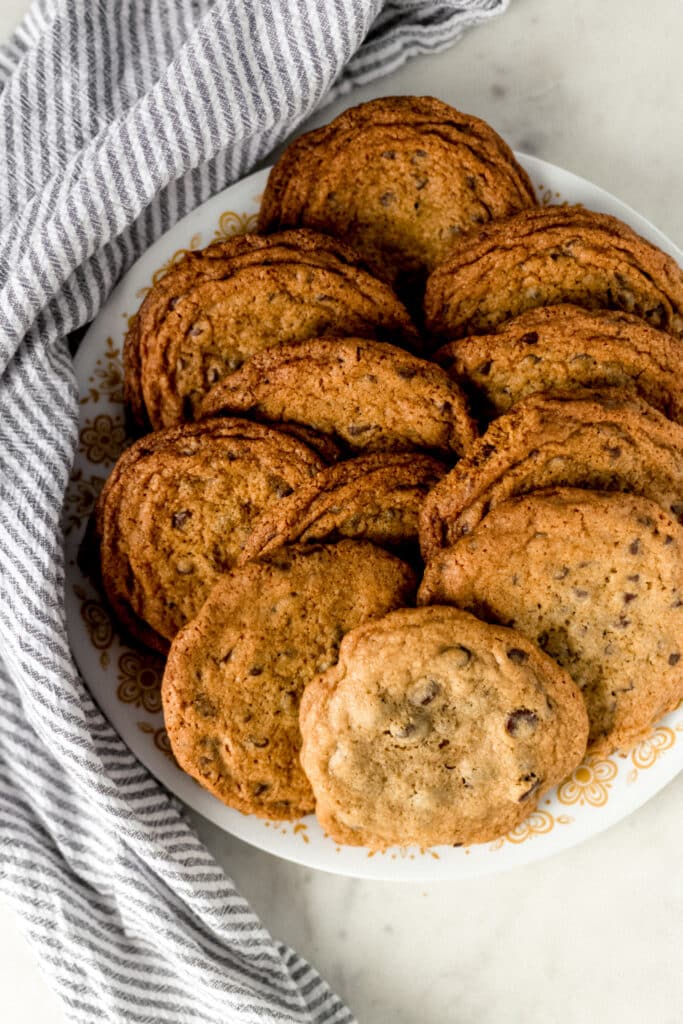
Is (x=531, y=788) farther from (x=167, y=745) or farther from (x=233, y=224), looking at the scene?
(x=233, y=224)

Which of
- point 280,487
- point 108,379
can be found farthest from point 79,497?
point 280,487

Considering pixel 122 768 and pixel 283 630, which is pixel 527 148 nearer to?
pixel 283 630

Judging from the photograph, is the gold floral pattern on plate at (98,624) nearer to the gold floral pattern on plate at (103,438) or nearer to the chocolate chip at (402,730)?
the gold floral pattern on plate at (103,438)

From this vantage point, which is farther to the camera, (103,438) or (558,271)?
(103,438)

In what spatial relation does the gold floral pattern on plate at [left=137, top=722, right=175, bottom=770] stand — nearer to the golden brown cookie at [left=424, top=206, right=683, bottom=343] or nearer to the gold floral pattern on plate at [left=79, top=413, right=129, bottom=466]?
the gold floral pattern on plate at [left=79, top=413, right=129, bottom=466]

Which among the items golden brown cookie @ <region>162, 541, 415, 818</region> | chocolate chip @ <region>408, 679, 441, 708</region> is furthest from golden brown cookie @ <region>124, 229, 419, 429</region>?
chocolate chip @ <region>408, 679, 441, 708</region>

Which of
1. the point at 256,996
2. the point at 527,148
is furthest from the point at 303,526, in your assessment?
the point at 527,148
